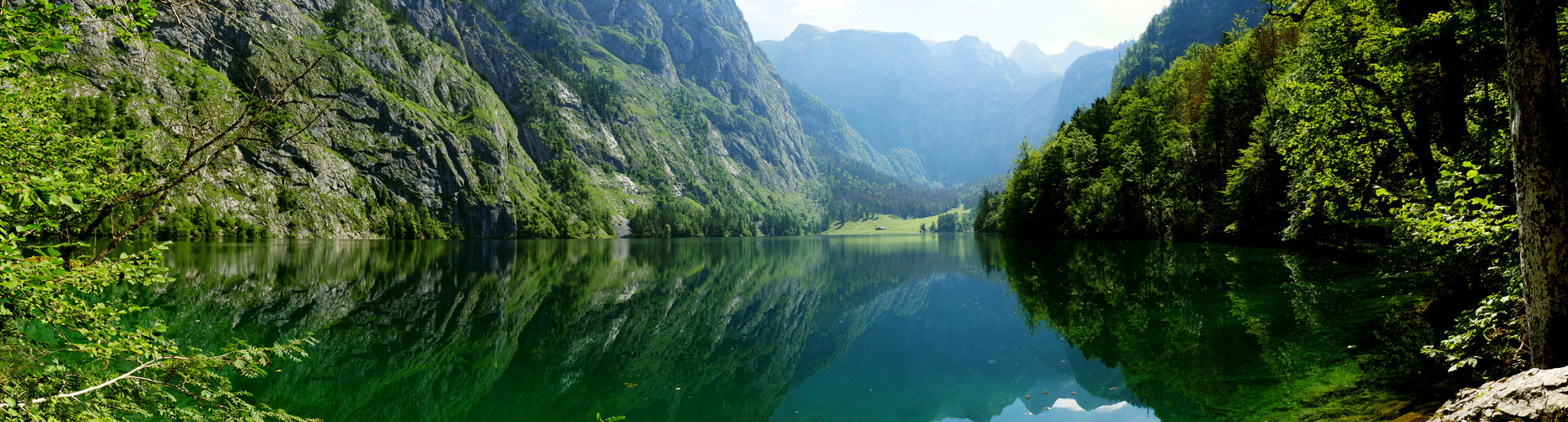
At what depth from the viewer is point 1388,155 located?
18.9 metres

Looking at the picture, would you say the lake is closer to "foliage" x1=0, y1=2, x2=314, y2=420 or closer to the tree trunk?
the tree trunk

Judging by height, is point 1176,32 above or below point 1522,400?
above

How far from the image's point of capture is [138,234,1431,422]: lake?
36.8 ft

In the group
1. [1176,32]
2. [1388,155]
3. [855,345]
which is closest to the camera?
[855,345]

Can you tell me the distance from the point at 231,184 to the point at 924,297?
150 metres

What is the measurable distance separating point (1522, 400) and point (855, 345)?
1353 centimetres

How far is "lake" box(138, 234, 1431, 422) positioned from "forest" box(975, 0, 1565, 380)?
4.97 feet

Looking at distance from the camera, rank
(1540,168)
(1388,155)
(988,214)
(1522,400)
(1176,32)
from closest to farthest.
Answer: (1522,400), (1540,168), (1388,155), (988,214), (1176,32)

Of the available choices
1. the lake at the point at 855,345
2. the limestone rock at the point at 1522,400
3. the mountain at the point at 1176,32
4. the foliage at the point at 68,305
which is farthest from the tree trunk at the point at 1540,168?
the mountain at the point at 1176,32

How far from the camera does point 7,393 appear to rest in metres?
4.88

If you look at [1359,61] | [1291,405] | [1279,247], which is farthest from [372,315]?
[1279,247]

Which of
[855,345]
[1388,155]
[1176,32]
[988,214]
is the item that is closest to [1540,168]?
[855,345]

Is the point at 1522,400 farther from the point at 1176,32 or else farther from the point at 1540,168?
the point at 1176,32

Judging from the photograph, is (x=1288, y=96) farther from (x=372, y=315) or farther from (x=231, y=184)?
(x=231, y=184)
